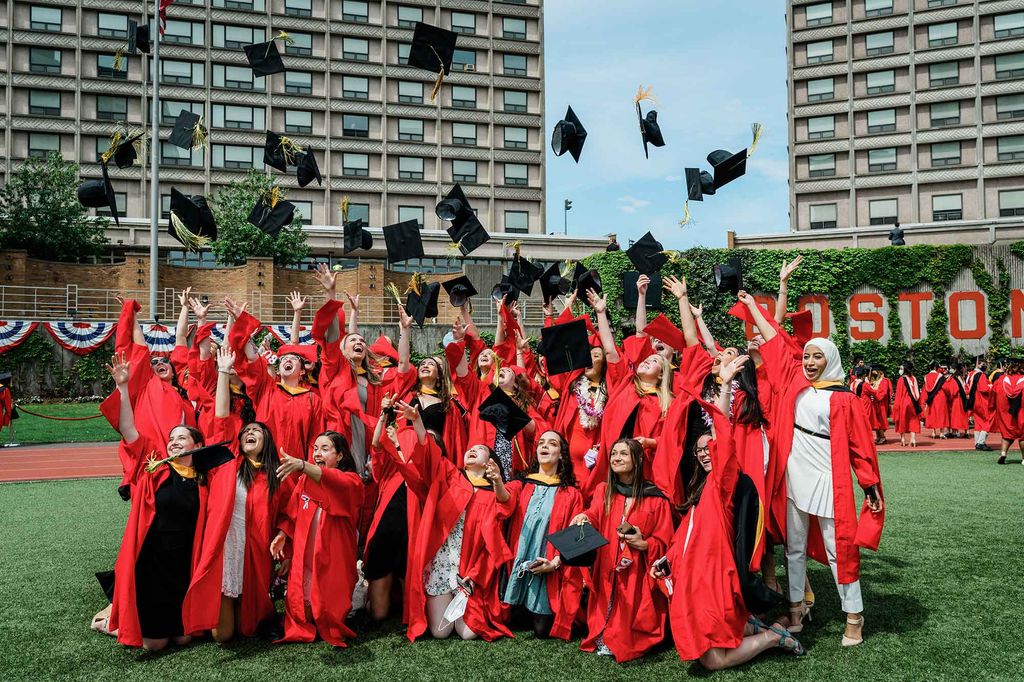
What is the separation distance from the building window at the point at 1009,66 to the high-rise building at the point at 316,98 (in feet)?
96.4

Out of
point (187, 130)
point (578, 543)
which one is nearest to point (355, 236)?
point (187, 130)

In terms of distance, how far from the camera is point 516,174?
53.0 m

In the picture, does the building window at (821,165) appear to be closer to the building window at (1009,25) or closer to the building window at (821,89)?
the building window at (821,89)

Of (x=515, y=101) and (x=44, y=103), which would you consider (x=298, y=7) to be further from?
(x=44, y=103)

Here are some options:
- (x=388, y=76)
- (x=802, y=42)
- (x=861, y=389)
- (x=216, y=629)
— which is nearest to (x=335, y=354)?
(x=216, y=629)

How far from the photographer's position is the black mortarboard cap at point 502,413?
5.79 meters

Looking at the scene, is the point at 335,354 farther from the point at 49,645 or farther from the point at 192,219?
the point at 192,219

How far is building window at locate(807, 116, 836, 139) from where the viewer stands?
166 feet

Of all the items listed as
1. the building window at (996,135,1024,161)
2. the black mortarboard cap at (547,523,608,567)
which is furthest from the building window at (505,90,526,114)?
the black mortarboard cap at (547,523,608,567)

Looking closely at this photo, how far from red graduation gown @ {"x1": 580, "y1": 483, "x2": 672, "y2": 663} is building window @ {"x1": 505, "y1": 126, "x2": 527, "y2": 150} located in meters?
50.1

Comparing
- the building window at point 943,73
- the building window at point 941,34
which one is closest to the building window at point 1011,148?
the building window at point 943,73

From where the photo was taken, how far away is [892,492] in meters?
10.6

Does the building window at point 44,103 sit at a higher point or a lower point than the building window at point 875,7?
lower

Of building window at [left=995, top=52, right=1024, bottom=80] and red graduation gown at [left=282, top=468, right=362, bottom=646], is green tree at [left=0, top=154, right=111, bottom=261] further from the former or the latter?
building window at [left=995, top=52, right=1024, bottom=80]
